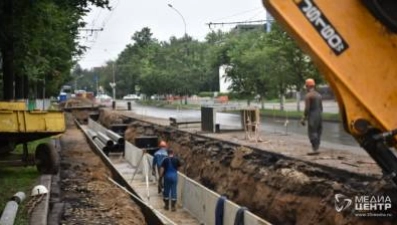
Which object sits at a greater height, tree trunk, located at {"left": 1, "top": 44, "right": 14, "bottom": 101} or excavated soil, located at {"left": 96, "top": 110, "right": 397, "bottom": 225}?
tree trunk, located at {"left": 1, "top": 44, "right": 14, "bottom": 101}

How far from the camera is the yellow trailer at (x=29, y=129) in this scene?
47.8 ft

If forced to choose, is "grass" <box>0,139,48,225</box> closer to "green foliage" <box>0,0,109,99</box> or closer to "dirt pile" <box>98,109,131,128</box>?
"green foliage" <box>0,0,109,99</box>

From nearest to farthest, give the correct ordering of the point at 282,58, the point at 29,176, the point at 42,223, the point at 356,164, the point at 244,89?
1. the point at 42,223
2. the point at 356,164
3. the point at 29,176
4. the point at 282,58
5. the point at 244,89

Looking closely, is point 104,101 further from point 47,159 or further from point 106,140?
point 47,159

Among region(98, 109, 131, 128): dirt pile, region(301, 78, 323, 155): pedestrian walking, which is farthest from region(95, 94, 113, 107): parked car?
region(301, 78, 323, 155): pedestrian walking

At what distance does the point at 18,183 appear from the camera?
A: 45.7 feet

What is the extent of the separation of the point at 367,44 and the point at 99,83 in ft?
528

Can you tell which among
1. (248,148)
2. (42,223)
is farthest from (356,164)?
(42,223)

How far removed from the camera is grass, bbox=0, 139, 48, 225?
9853 mm

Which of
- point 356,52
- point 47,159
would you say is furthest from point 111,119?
point 356,52

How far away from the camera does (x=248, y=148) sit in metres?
17.2

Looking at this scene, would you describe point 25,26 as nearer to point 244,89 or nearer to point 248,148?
point 248,148

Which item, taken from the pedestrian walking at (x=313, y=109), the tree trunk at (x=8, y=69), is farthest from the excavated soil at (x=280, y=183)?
the tree trunk at (x=8, y=69)

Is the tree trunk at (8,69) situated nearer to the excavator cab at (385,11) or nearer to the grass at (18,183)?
the grass at (18,183)
